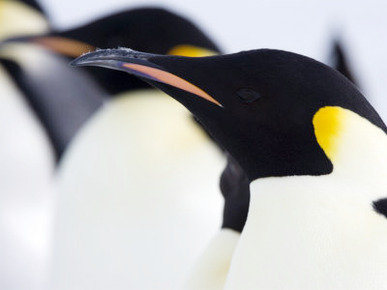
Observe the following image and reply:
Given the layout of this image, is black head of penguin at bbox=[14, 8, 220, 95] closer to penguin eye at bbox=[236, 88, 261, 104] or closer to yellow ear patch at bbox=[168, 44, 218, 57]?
yellow ear patch at bbox=[168, 44, 218, 57]

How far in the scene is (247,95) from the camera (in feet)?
6.77

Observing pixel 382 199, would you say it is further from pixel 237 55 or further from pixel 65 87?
pixel 65 87

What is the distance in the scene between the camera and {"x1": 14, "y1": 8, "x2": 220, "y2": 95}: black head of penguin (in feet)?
12.7

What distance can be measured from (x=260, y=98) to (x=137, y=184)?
165 centimetres

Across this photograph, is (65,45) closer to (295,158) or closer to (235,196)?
(235,196)

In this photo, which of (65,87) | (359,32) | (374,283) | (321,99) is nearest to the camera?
(374,283)

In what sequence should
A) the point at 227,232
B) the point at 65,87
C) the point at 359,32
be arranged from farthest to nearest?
the point at 359,32 → the point at 65,87 → the point at 227,232

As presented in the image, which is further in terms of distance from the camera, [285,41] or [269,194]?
[285,41]

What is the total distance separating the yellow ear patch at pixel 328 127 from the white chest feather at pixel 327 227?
0.04 feet

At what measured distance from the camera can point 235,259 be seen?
2.03m

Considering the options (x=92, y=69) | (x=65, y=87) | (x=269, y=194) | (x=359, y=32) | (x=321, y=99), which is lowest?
(x=359, y=32)

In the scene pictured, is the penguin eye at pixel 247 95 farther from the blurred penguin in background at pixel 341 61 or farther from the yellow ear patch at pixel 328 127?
the blurred penguin in background at pixel 341 61

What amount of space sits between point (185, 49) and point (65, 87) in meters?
2.86

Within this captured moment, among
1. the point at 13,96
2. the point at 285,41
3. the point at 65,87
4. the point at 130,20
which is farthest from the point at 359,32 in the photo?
the point at 130,20
